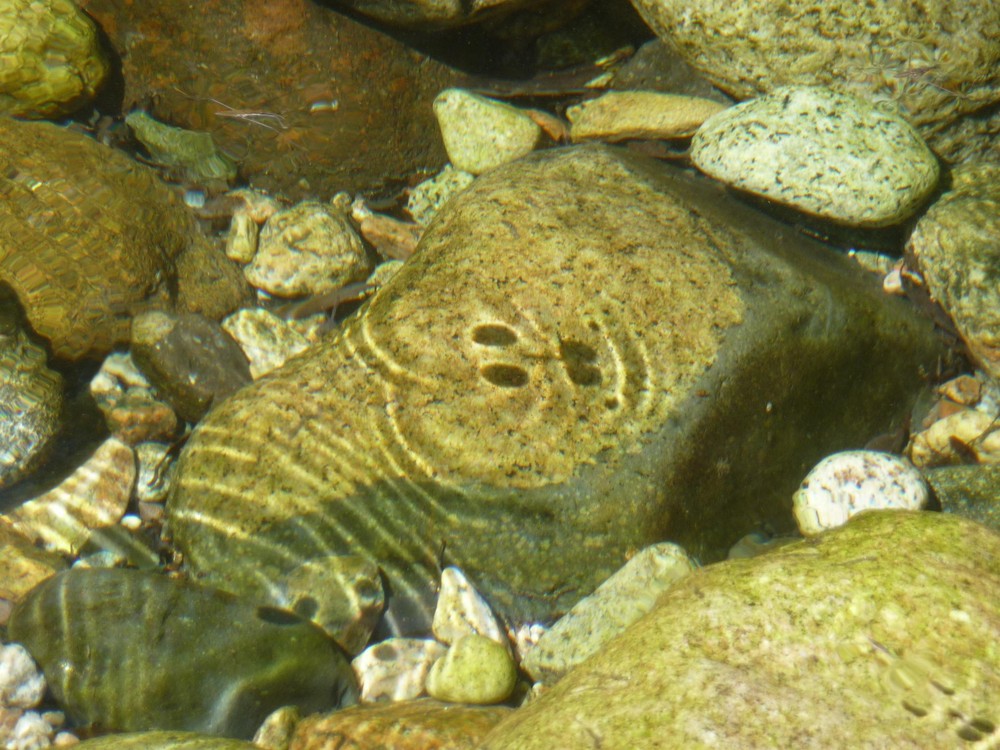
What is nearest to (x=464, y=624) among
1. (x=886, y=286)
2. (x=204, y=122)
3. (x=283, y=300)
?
(x=283, y=300)

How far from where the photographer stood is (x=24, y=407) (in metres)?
3.82

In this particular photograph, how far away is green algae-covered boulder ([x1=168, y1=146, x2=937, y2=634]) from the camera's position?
340 centimetres

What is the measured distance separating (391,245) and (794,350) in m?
2.64

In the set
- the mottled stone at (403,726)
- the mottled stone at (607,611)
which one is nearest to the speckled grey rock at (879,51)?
the mottled stone at (607,611)

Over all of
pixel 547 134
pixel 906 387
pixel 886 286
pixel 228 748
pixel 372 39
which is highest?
pixel 372 39

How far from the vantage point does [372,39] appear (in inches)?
202

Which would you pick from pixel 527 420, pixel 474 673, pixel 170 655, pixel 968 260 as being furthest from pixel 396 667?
pixel 968 260

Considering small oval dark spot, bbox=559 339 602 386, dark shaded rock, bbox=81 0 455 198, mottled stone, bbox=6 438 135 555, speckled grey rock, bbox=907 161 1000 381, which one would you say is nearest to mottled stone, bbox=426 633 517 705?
small oval dark spot, bbox=559 339 602 386

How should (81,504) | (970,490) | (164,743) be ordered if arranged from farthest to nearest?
(81,504)
(970,490)
(164,743)

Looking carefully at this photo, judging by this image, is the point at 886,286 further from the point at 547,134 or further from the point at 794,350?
the point at 547,134

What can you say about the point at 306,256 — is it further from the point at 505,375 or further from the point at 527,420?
the point at 527,420

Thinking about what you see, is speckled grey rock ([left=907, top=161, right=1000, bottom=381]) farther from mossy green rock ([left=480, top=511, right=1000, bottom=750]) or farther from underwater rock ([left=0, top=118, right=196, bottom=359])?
underwater rock ([left=0, top=118, right=196, bottom=359])

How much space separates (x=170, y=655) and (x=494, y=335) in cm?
189

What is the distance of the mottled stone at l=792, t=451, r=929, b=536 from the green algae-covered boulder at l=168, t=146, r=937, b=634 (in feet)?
0.59
